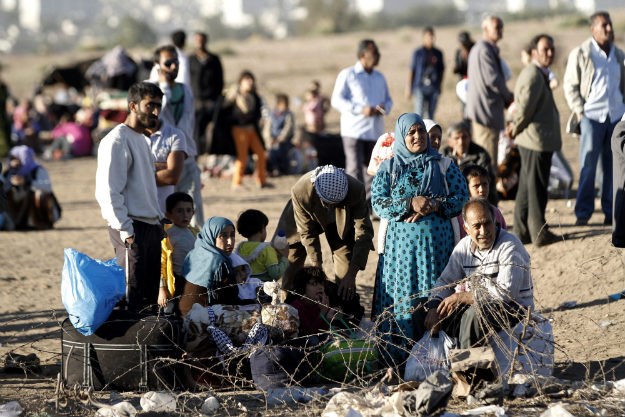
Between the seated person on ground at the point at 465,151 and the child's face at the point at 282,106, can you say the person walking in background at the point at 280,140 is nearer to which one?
the child's face at the point at 282,106

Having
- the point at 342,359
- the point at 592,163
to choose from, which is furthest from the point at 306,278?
the point at 592,163

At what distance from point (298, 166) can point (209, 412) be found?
11.6m

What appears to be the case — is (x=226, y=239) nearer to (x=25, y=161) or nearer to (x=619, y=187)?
(x=619, y=187)

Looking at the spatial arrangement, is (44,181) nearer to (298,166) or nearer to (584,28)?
(298,166)

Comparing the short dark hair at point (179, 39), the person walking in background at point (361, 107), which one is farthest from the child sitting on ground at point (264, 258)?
the short dark hair at point (179, 39)

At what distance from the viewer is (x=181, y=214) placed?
8.98m

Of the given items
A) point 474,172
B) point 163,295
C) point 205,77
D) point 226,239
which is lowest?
point 163,295

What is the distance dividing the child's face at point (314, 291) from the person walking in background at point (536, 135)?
3.26 meters

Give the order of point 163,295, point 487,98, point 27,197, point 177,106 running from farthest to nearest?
Answer: 1. point 27,197
2. point 487,98
3. point 177,106
4. point 163,295

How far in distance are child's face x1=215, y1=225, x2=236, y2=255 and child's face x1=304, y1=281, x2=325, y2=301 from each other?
576 mm

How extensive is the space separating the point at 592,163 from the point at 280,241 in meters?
3.70

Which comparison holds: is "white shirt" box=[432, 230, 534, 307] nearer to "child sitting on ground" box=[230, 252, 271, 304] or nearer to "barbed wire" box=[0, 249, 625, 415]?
"barbed wire" box=[0, 249, 625, 415]

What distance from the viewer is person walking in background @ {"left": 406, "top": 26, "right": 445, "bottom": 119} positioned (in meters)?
17.9

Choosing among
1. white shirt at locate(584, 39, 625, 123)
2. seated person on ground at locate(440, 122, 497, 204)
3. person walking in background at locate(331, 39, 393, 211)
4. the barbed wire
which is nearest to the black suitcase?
the barbed wire
